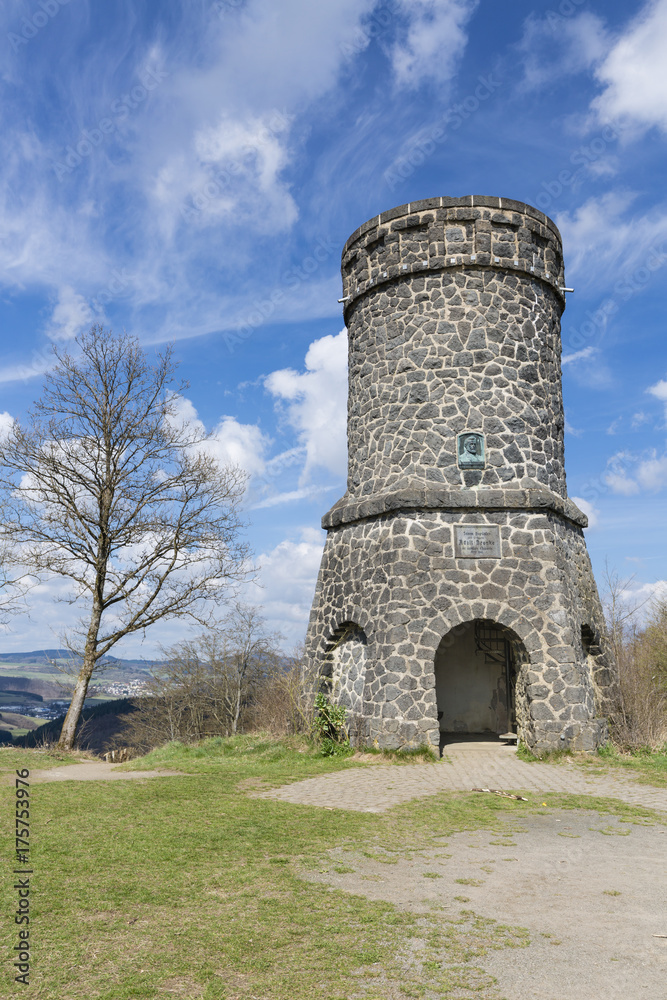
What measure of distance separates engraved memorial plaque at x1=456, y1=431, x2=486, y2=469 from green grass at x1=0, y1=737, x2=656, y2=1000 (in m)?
6.22

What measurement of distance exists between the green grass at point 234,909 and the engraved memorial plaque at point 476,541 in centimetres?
473

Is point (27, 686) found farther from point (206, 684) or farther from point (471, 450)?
point (471, 450)

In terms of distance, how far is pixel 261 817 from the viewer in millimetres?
7184

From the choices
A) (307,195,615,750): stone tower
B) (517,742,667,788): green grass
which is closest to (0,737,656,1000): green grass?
(517,742,667,788): green grass

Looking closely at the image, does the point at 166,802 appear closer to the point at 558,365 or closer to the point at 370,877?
the point at 370,877

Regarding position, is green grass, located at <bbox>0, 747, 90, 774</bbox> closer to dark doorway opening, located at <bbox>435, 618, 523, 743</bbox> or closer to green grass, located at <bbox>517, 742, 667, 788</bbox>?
dark doorway opening, located at <bbox>435, 618, 523, 743</bbox>

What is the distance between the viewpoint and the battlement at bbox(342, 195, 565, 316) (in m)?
12.9

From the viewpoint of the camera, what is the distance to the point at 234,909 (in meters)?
4.43

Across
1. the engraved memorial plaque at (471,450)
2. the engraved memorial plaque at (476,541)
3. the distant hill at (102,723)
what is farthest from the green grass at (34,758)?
the distant hill at (102,723)

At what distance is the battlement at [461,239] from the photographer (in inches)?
510

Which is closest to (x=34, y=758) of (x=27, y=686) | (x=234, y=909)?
(x=234, y=909)

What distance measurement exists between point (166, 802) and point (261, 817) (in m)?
1.44

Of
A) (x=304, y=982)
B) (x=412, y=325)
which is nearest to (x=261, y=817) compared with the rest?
(x=304, y=982)

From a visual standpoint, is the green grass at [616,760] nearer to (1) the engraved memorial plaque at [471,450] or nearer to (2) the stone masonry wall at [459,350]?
(2) the stone masonry wall at [459,350]
